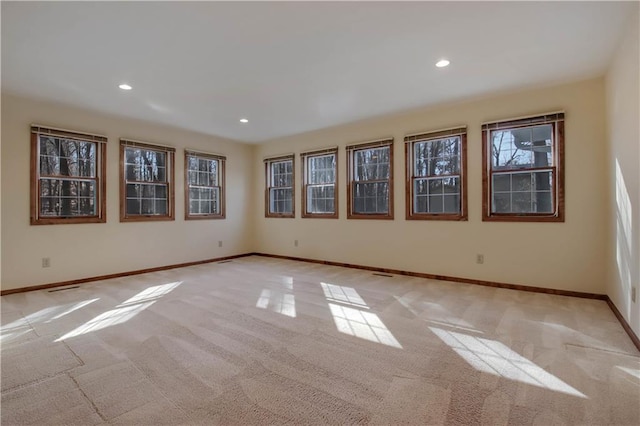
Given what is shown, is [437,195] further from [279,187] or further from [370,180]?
[279,187]

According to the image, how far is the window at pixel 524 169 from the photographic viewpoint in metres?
3.94

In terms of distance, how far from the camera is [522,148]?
4215mm

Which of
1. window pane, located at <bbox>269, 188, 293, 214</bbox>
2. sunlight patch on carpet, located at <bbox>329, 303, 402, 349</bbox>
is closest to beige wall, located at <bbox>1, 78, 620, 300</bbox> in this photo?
window pane, located at <bbox>269, 188, 293, 214</bbox>

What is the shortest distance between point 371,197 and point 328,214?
96 centimetres

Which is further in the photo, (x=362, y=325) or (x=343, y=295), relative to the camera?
(x=343, y=295)

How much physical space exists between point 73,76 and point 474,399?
15.7 feet

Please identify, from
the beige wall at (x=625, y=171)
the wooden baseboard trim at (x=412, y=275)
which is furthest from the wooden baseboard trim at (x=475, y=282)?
the beige wall at (x=625, y=171)

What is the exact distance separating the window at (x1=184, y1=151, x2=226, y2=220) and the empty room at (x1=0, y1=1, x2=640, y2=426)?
0.15ft

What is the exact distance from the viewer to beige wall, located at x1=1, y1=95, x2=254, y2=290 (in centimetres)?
412

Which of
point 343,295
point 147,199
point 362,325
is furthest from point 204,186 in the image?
point 362,325

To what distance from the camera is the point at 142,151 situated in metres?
5.47

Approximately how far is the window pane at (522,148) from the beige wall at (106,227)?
500 cm

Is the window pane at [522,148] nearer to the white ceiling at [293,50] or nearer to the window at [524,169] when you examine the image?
the window at [524,169]

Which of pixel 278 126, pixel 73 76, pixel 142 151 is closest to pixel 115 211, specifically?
pixel 142 151
